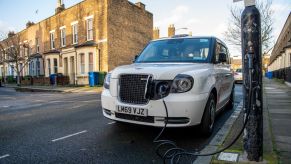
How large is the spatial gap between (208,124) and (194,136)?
1.20 ft

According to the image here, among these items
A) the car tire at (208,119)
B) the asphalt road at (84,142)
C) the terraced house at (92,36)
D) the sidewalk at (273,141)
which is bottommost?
the asphalt road at (84,142)

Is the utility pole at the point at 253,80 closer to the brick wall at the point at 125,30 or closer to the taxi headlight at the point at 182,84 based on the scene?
the taxi headlight at the point at 182,84

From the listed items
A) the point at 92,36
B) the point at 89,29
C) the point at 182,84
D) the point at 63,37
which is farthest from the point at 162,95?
the point at 63,37

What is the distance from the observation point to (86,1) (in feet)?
80.9

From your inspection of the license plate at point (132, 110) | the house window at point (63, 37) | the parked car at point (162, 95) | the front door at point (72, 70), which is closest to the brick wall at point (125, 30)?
the front door at point (72, 70)

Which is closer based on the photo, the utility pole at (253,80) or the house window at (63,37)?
the utility pole at (253,80)

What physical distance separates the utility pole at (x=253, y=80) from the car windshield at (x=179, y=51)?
1844mm

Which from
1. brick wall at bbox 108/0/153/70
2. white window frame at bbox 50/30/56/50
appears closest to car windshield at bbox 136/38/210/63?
brick wall at bbox 108/0/153/70

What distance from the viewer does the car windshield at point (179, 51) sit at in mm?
4871

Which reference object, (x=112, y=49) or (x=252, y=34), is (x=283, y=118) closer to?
(x=252, y=34)

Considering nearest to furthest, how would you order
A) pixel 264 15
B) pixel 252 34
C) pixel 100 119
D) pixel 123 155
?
pixel 252 34, pixel 123 155, pixel 100 119, pixel 264 15

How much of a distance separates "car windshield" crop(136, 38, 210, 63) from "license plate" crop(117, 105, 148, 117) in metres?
1.56

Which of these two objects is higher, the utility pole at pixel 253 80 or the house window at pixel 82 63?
the house window at pixel 82 63

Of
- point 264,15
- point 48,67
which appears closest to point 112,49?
point 48,67
